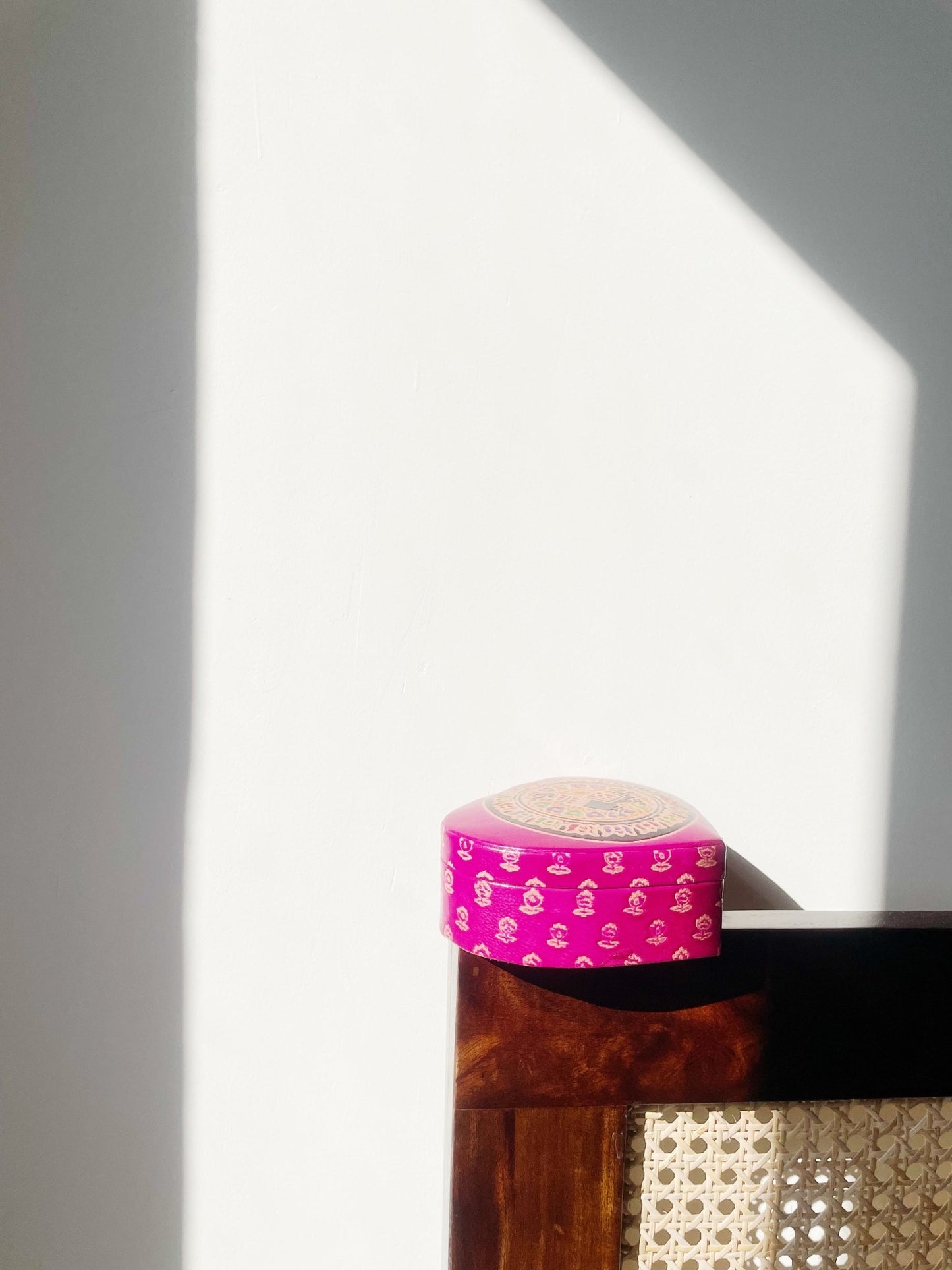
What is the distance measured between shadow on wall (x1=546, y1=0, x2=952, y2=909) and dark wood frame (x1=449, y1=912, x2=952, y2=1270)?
1.17 feet

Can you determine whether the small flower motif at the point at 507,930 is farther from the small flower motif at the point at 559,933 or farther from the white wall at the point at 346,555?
the white wall at the point at 346,555

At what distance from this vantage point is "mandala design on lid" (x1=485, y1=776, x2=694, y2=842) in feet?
2.24

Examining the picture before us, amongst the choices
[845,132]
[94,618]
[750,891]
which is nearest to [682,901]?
[750,891]

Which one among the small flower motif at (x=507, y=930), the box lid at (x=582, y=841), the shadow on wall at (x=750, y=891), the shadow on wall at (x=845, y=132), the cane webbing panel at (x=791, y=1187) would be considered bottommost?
the cane webbing panel at (x=791, y=1187)

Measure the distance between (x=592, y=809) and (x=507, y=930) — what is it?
12cm

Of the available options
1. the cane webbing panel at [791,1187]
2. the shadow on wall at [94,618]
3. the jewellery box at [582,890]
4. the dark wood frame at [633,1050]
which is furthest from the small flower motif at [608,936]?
the shadow on wall at [94,618]

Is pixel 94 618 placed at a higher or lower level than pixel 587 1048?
higher

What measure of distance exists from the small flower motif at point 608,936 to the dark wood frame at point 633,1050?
103mm

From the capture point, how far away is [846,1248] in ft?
2.69

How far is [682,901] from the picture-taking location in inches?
26.3

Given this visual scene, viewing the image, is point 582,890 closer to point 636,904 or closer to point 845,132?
point 636,904

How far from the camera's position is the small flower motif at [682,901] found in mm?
666

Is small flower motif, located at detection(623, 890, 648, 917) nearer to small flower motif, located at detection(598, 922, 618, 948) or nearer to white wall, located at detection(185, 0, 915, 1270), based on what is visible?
small flower motif, located at detection(598, 922, 618, 948)

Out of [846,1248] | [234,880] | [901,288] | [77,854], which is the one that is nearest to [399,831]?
[234,880]
